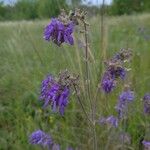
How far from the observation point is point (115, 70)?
198 centimetres

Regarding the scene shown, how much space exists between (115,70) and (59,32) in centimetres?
28

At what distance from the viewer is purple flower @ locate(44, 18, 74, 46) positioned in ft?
6.29

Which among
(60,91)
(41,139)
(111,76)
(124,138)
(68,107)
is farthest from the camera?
(68,107)

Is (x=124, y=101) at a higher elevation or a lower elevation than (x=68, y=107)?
higher

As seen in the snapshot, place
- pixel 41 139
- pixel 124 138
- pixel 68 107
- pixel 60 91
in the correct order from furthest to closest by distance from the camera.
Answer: pixel 68 107 < pixel 124 138 < pixel 41 139 < pixel 60 91

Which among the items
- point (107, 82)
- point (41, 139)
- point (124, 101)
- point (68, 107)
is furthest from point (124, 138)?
point (68, 107)

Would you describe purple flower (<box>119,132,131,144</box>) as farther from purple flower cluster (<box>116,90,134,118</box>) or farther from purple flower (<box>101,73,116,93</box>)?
purple flower (<box>101,73,116,93</box>)

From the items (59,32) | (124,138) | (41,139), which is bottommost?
(124,138)

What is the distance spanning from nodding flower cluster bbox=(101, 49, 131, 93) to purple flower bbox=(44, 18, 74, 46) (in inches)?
8.1

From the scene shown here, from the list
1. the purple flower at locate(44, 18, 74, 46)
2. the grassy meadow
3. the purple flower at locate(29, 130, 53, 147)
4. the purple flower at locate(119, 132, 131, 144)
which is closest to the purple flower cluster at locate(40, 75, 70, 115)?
the purple flower at locate(44, 18, 74, 46)

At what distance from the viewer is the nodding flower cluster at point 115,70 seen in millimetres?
1977

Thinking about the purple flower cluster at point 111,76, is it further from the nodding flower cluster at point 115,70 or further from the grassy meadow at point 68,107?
the grassy meadow at point 68,107

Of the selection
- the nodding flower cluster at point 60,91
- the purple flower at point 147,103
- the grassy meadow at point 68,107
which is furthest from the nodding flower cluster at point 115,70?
the purple flower at point 147,103

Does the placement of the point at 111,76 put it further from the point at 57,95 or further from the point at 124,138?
the point at 124,138
